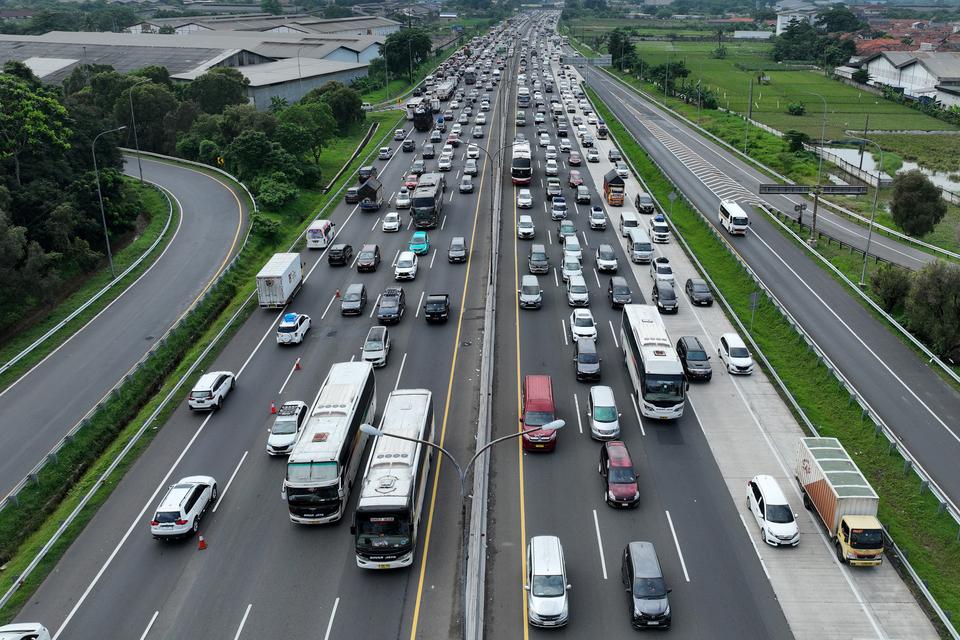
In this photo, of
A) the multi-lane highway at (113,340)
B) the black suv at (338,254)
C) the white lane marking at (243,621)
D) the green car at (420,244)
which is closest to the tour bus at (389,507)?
the white lane marking at (243,621)

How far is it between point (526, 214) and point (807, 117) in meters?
82.0

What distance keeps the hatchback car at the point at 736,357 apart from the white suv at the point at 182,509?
29266 millimetres

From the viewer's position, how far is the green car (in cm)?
6612

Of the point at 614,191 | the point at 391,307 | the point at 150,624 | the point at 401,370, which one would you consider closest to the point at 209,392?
the point at 401,370

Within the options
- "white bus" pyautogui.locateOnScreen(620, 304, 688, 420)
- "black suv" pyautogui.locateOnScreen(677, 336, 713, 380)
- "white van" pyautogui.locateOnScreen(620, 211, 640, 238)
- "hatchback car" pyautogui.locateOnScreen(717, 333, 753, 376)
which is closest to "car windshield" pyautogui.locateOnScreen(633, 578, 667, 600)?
"white bus" pyautogui.locateOnScreen(620, 304, 688, 420)

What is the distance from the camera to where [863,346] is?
158ft

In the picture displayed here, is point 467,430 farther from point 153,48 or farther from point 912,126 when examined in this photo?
point 153,48

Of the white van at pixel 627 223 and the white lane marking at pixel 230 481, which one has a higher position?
the white van at pixel 627 223

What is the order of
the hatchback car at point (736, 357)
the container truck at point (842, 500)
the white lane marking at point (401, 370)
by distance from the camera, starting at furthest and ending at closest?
the hatchback car at point (736, 357)
the white lane marking at point (401, 370)
the container truck at point (842, 500)

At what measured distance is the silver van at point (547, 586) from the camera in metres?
26.3

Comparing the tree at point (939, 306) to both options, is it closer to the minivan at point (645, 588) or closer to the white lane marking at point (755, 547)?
the white lane marking at point (755, 547)

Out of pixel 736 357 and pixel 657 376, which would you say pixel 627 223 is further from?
pixel 657 376

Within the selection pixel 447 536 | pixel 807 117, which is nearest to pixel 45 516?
pixel 447 536

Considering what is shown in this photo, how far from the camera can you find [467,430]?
39375 mm
